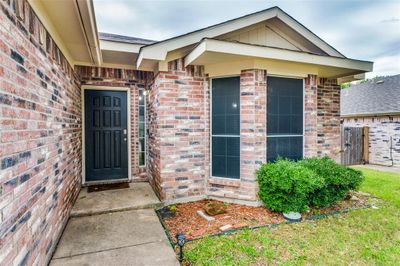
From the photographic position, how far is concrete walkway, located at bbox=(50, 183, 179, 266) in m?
2.37

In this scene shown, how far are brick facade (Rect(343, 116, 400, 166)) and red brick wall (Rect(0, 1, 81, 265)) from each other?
458 inches

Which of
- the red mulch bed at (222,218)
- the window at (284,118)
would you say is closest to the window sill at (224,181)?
the red mulch bed at (222,218)

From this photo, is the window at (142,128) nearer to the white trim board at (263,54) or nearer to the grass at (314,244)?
the white trim board at (263,54)

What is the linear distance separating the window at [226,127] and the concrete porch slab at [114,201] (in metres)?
1.43

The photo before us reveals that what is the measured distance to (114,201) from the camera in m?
3.90

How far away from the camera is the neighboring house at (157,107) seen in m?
1.86

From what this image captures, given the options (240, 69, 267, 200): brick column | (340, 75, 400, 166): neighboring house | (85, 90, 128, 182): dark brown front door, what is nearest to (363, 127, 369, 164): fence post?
(340, 75, 400, 166): neighboring house

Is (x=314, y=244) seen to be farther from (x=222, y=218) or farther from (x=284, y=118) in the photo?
(x=284, y=118)

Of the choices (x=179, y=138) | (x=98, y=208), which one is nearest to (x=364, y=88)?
(x=179, y=138)

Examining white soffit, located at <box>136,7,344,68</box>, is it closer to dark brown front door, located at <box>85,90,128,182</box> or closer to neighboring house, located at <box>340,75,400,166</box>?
dark brown front door, located at <box>85,90,128,182</box>

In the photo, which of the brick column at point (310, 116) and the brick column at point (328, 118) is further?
the brick column at point (328, 118)

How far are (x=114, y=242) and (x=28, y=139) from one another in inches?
67.4

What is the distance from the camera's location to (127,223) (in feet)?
10.6

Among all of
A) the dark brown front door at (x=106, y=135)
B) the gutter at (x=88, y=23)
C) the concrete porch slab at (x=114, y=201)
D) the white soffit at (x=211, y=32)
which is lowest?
the concrete porch slab at (x=114, y=201)
